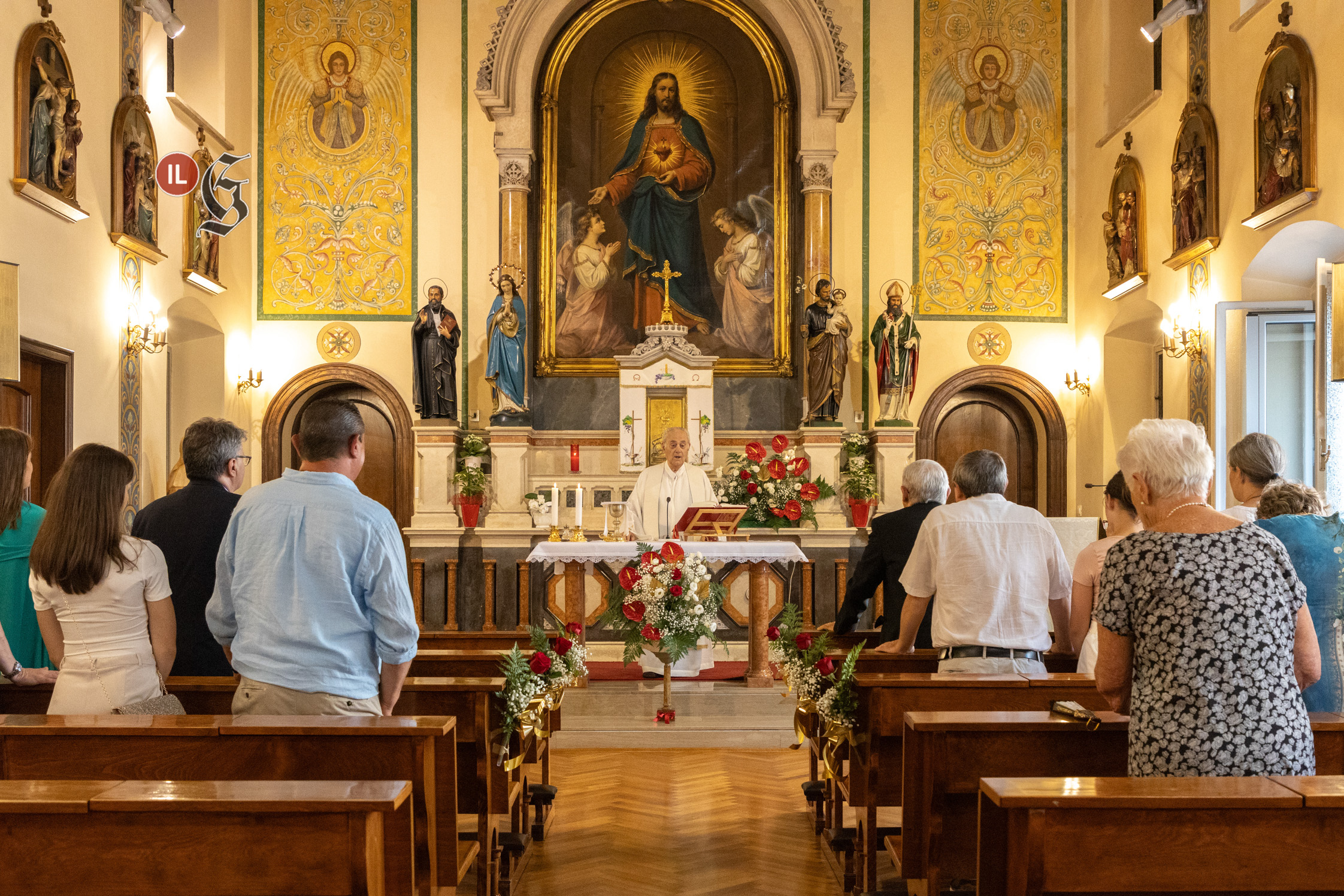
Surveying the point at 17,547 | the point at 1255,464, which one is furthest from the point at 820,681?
the point at 17,547

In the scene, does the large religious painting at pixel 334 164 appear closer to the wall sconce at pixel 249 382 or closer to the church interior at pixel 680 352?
the church interior at pixel 680 352

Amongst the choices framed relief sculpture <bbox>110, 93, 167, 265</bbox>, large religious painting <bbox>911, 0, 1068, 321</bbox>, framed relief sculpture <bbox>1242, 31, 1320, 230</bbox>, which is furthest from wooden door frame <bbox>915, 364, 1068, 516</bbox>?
framed relief sculpture <bbox>110, 93, 167, 265</bbox>

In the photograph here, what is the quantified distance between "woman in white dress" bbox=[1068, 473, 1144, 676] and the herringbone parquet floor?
4.16 feet

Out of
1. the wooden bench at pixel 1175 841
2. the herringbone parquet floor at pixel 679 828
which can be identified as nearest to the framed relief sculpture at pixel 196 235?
the herringbone parquet floor at pixel 679 828

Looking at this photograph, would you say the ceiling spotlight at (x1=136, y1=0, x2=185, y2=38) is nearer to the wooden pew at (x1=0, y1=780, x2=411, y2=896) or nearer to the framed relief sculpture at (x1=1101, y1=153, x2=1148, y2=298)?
the framed relief sculpture at (x1=1101, y1=153, x2=1148, y2=298)

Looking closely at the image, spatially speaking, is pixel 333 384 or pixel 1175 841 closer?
pixel 1175 841

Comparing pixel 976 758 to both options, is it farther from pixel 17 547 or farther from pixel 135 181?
pixel 135 181

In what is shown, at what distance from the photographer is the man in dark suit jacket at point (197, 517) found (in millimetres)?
3648

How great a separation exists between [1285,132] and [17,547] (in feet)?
25.7

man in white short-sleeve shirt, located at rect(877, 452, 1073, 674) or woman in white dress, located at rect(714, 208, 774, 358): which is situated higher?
woman in white dress, located at rect(714, 208, 774, 358)

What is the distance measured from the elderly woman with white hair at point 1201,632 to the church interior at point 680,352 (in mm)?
31

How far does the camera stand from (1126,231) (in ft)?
35.1

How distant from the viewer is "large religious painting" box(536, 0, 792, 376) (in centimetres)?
1203

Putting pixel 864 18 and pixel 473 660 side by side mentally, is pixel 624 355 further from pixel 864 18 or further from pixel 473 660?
pixel 473 660
